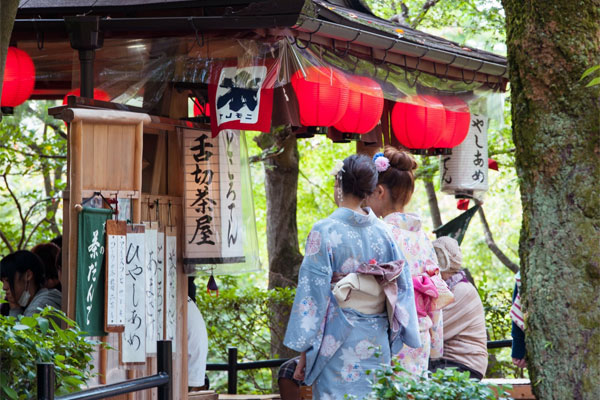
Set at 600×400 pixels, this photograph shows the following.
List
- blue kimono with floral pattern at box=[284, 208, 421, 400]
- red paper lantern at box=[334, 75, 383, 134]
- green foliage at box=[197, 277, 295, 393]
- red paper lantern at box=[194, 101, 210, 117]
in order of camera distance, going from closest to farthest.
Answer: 1. blue kimono with floral pattern at box=[284, 208, 421, 400]
2. red paper lantern at box=[334, 75, 383, 134]
3. red paper lantern at box=[194, 101, 210, 117]
4. green foliage at box=[197, 277, 295, 393]

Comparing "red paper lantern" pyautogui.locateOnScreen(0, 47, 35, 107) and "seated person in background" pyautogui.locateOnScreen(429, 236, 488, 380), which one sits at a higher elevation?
"red paper lantern" pyautogui.locateOnScreen(0, 47, 35, 107)

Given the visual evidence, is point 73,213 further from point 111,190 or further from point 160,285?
point 160,285

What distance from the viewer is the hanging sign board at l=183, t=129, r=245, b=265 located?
6.55 m

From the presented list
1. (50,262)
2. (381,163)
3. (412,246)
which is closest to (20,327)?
(381,163)

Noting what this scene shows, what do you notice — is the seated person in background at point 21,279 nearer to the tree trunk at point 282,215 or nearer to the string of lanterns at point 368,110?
the string of lanterns at point 368,110

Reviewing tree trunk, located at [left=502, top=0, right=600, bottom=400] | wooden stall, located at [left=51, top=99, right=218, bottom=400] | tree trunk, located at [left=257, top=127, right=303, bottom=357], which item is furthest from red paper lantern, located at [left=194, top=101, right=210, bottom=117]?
tree trunk, located at [left=257, top=127, right=303, bottom=357]

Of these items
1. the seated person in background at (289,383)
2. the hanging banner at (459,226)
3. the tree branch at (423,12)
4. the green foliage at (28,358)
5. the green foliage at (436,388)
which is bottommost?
the seated person in background at (289,383)

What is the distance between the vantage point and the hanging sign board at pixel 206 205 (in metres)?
6.55

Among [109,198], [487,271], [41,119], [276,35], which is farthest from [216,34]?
[487,271]

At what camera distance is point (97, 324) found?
5.48 meters

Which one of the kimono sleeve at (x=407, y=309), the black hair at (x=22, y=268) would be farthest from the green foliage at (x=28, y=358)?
the black hair at (x=22, y=268)

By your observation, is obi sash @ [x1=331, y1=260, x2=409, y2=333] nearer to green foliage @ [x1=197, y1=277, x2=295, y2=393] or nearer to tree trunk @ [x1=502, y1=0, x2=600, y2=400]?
tree trunk @ [x1=502, y1=0, x2=600, y2=400]

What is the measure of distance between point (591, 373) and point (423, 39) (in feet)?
15.4

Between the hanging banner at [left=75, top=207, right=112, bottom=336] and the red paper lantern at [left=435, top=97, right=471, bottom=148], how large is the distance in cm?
391
